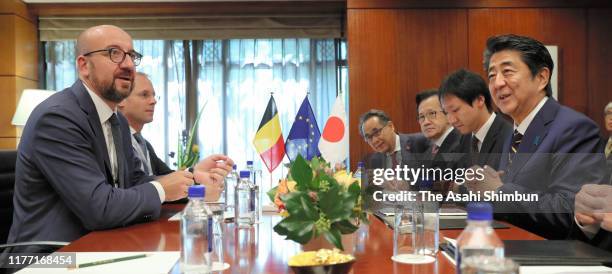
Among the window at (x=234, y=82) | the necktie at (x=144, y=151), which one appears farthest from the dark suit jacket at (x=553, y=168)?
the window at (x=234, y=82)

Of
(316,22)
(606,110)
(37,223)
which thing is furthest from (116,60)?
(606,110)

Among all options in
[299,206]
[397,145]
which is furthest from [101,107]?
[397,145]

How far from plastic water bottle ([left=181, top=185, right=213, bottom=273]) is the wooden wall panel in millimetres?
3868

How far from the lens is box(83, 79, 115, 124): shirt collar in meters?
2.03

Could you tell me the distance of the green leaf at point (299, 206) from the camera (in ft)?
3.36

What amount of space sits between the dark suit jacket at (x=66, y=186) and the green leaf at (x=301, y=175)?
2.84 feet

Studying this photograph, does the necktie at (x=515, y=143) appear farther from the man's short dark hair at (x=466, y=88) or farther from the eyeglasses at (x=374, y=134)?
the eyeglasses at (x=374, y=134)

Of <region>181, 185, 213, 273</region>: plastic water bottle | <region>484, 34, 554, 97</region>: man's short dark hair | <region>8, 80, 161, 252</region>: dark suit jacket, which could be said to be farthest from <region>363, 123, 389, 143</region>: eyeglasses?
<region>181, 185, 213, 273</region>: plastic water bottle

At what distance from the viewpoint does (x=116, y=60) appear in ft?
6.84

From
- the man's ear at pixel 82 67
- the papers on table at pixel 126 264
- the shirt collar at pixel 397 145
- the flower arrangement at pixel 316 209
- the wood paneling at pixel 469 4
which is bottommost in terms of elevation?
the papers on table at pixel 126 264

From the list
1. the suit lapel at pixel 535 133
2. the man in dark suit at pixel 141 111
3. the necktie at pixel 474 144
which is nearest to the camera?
the suit lapel at pixel 535 133

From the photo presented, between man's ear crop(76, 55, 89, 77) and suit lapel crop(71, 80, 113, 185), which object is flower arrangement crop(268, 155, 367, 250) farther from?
man's ear crop(76, 55, 89, 77)

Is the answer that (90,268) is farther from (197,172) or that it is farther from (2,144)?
(2,144)

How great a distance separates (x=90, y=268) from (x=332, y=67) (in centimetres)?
448
